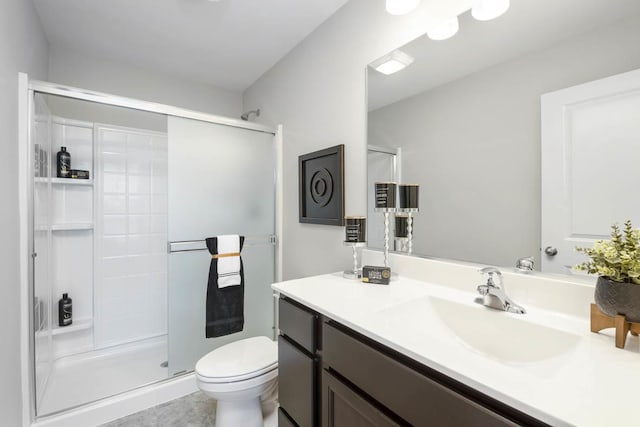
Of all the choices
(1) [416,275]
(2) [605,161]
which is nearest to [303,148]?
(1) [416,275]

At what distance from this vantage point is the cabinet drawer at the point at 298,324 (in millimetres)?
1024

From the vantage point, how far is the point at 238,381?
140 centimetres

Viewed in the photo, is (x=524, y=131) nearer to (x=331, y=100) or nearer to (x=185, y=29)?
(x=331, y=100)

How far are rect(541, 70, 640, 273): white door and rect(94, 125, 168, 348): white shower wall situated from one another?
9.29 ft

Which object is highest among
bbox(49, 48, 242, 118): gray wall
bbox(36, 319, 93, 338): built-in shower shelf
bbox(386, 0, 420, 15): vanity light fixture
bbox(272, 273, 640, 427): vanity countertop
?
bbox(49, 48, 242, 118): gray wall

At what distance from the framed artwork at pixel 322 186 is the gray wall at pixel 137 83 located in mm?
1436

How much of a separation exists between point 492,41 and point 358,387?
Result: 52.8 inches

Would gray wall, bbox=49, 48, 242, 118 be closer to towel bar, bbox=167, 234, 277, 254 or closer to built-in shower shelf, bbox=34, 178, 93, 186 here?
built-in shower shelf, bbox=34, 178, 93, 186

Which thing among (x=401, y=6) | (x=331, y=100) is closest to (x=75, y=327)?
(x=331, y=100)

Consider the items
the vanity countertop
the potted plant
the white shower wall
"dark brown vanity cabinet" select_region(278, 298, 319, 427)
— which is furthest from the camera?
the white shower wall

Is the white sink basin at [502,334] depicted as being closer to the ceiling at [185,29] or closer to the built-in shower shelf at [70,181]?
the ceiling at [185,29]

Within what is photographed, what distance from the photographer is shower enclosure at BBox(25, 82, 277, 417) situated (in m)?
1.88

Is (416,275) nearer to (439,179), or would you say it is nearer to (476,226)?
(476,226)

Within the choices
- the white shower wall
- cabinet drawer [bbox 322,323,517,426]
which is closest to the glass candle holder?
cabinet drawer [bbox 322,323,517,426]
